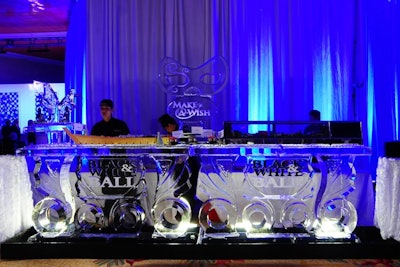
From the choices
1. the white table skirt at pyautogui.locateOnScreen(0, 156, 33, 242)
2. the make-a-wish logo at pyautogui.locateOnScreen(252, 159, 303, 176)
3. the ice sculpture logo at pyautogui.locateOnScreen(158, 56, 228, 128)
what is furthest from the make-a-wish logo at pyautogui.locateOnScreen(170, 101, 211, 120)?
the white table skirt at pyautogui.locateOnScreen(0, 156, 33, 242)

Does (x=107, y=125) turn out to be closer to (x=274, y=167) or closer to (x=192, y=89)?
(x=192, y=89)

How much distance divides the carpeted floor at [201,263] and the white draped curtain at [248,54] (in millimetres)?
2855

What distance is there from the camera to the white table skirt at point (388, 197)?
8.14 ft

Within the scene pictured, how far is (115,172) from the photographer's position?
2625mm

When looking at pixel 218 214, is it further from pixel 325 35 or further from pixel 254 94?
pixel 325 35

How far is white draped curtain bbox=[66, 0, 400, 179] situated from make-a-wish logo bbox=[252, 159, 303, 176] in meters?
2.57

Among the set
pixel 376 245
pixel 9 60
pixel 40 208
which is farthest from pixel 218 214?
pixel 9 60

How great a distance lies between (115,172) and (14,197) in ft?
2.18

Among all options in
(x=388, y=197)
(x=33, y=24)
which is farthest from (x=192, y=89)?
(x=33, y=24)

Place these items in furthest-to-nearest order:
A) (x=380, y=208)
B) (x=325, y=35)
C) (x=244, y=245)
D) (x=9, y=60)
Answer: (x=9, y=60) → (x=325, y=35) → (x=380, y=208) → (x=244, y=245)

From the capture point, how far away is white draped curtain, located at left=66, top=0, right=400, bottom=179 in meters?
5.18

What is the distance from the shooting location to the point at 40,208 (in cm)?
263

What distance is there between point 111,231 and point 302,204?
4.16 feet

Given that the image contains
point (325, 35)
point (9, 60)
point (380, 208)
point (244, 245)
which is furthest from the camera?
point (9, 60)
